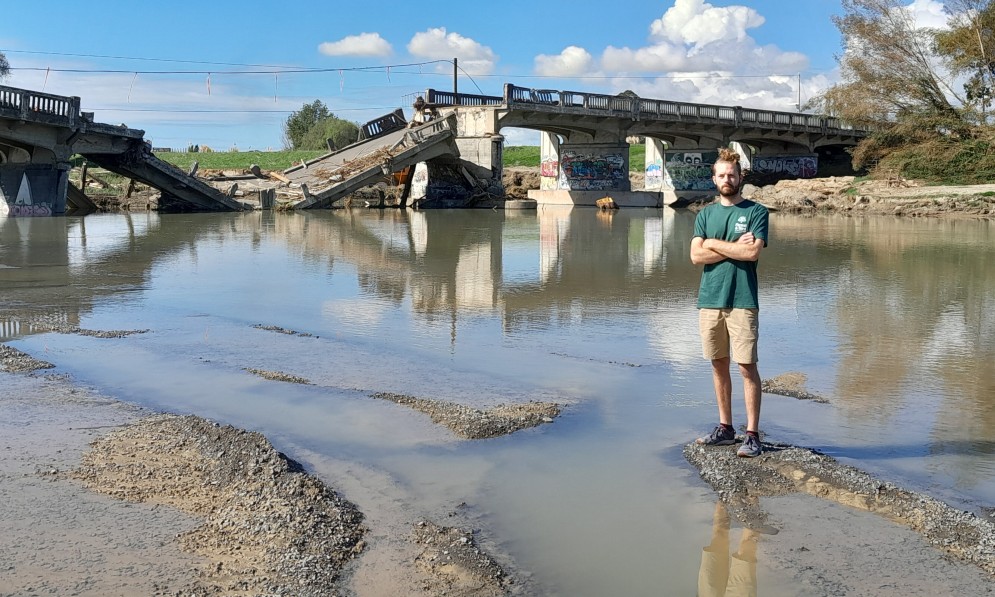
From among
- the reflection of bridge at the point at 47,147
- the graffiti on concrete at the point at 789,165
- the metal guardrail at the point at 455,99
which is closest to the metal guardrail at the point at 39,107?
the reflection of bridge at the point at 47,147

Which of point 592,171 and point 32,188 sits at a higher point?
point 592,171

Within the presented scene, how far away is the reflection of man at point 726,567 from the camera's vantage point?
4.08 meters

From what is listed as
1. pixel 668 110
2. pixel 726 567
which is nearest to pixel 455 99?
pixel 668 110

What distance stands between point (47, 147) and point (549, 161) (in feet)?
104

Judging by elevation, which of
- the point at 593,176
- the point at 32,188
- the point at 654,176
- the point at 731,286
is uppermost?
the point at 654,176

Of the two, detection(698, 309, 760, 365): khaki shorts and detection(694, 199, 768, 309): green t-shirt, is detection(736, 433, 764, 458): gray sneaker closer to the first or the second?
detection(698, 309, 760, 365): khaki shorts

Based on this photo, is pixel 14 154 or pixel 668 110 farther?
pixel 668 110

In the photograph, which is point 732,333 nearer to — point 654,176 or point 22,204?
point 22,204

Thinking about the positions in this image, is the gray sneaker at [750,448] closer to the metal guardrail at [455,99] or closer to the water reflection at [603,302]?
the water reflection at [603,302]

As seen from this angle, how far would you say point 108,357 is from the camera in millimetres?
8844

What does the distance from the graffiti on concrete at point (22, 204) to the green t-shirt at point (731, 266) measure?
1324 inches

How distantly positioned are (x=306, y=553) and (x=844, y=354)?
6508mm

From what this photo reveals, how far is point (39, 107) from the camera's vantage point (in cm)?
3247

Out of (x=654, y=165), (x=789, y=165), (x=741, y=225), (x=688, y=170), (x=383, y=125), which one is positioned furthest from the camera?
(x=789, y=165)
